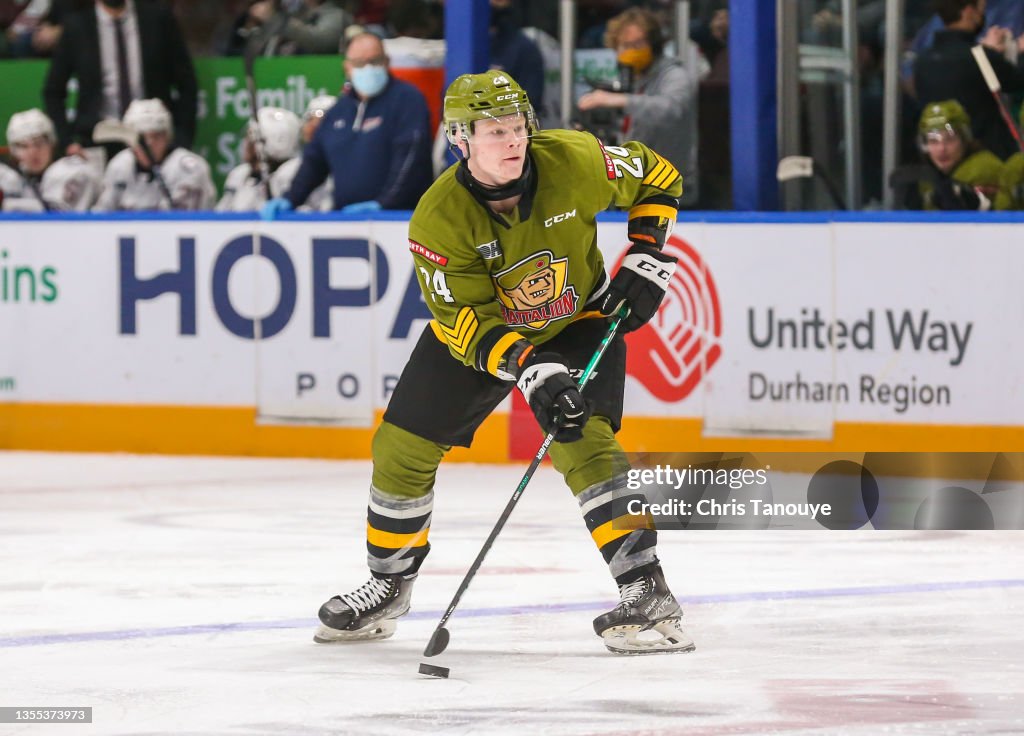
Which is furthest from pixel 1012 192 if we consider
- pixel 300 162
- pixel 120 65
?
pixel 120 65

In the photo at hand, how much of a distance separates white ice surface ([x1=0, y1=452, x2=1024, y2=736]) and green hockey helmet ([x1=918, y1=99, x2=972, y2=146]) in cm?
210

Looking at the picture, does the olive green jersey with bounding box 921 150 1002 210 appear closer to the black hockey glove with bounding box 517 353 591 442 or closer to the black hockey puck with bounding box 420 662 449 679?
the black hockey glove with bounding box 517 353 591 442

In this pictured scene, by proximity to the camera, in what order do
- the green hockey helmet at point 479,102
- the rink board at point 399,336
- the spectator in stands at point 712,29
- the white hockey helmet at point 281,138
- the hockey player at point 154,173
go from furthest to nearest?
the white hockey helmet at point 281,138 → the hockey player at point 154,173 → the spectator in stands at point 712,29 → the rink board at point 399,336 → the green hockey helmet at point 479,102

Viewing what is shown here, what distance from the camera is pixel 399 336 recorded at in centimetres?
934

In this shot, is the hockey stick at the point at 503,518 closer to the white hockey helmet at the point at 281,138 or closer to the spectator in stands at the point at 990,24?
the spectator in stands at the point at 990,24

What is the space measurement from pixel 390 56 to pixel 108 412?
2.38m

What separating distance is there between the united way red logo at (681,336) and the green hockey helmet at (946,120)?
1.12 m

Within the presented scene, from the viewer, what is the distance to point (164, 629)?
5.41 meters

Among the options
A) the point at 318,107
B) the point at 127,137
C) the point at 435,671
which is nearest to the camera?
the point at 435,671

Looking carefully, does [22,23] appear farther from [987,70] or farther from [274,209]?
[987,70]

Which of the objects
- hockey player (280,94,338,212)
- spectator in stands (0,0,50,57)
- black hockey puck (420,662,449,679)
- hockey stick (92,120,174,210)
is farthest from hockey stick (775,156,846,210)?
spectator in stands (0,0,50,57)

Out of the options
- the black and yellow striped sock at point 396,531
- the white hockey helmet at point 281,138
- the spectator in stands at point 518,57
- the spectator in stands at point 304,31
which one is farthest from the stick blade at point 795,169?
the black and yellow striped sock at point 396,531

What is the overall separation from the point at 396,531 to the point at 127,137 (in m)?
5.55

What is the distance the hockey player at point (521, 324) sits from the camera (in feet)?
16.0
